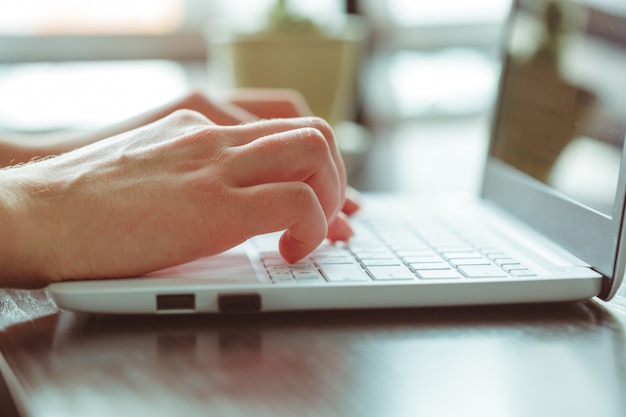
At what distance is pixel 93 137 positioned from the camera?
89 cm

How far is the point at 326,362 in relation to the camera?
0.47 meters

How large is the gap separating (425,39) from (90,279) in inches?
69.8

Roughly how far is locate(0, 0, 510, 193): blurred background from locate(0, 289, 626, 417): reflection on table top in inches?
50.3

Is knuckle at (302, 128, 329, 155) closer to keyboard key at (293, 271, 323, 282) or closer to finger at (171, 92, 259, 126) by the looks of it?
keyboard key at (293, 271, 323, 282)

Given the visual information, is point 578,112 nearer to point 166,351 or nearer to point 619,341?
point 619,341

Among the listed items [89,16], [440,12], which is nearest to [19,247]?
[89,16]

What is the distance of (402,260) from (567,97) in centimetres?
25

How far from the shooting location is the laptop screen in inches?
24.4

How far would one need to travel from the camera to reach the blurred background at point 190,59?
6.40ft

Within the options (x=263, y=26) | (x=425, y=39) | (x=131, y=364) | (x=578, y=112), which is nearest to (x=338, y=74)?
(x=263, y=26)

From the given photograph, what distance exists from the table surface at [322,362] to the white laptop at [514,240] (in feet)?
0.05

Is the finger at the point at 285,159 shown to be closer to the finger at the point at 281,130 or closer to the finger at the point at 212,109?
the finger at the point at 281,130

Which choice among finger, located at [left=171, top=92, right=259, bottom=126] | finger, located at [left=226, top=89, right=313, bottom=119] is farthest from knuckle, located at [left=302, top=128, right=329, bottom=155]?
finger, located at [left=226, top=89, right=313, bottom=119]

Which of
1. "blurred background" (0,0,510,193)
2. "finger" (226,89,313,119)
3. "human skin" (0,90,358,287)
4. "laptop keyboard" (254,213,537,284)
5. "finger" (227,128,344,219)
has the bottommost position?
"blurred background" (0,0,510,193)
